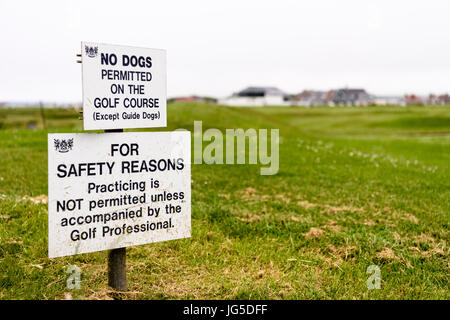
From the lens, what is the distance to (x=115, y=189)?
14.0ft

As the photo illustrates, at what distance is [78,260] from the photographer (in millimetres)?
5352

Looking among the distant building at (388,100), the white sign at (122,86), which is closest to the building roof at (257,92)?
the distant building at (388,100)

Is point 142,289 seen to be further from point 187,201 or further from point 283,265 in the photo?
point 283,265

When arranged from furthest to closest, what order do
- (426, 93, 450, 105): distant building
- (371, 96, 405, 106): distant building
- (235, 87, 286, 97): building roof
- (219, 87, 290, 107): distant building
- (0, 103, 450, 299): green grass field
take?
(371, 96, 405, 106): distant building, (235, 87, 286, 97): building roof, (219, 87, 290, 107): distant building, (426, 93, 450, 105): distant building, (0, 103, 450, 299): green grass field

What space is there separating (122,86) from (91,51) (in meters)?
0.44

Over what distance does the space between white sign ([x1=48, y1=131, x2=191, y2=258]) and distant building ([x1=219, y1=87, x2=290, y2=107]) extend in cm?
14671

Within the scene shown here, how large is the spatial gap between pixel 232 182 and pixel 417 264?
564cm

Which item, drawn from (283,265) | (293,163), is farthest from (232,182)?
(283,265)

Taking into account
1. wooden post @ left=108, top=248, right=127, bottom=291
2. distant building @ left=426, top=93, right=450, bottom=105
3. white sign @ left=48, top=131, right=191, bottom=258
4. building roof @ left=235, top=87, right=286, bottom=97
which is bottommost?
wooden post @ left=108, top=248, right=127, bottom=291

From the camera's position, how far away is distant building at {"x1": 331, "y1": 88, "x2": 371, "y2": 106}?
493ft

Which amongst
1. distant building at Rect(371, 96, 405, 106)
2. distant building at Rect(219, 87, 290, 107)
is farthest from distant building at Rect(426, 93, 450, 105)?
distant building at Rect(219, 87, 290, 107)

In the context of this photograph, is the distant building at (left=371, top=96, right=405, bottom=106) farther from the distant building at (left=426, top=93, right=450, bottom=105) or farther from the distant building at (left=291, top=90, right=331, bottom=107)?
the distant building at (left=291, top=90, right=331, bottom=107)

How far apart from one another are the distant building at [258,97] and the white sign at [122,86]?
14665 centimetres

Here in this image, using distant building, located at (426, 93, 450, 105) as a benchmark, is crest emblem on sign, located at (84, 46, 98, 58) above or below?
below
